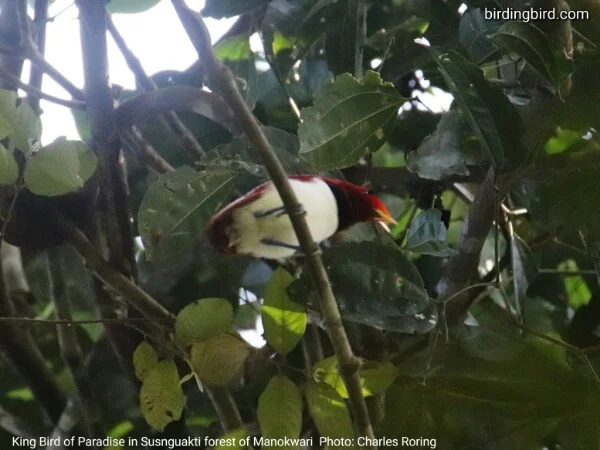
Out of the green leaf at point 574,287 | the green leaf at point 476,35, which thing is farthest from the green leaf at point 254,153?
the green leaf at point 574,287

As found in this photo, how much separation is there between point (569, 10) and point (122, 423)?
27.6 inches

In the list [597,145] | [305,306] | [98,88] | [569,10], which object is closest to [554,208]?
[597,145]

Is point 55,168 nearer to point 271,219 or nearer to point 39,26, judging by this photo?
point 271,219

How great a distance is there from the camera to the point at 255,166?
2.01ft

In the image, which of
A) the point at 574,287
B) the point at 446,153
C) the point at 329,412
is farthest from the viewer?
the point at 574,287

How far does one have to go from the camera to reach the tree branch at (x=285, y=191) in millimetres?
498

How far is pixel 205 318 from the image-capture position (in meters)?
0.62

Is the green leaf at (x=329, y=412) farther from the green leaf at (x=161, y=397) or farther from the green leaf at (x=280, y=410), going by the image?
the green leaf at (x=161, y=397)

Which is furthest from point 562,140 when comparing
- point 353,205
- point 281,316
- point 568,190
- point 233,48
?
point 233,48

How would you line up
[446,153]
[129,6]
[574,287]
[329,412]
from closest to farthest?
[329,412], [446,153], [129,6], [574,287]

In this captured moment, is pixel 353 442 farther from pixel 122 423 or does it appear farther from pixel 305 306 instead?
pixel 122 423

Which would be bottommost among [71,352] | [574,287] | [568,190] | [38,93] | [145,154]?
[574,287]

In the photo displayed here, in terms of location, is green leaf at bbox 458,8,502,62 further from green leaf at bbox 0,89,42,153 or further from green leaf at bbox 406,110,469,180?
green leaf at bbox 0,89,42,153

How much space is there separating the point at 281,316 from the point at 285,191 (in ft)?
0.51
